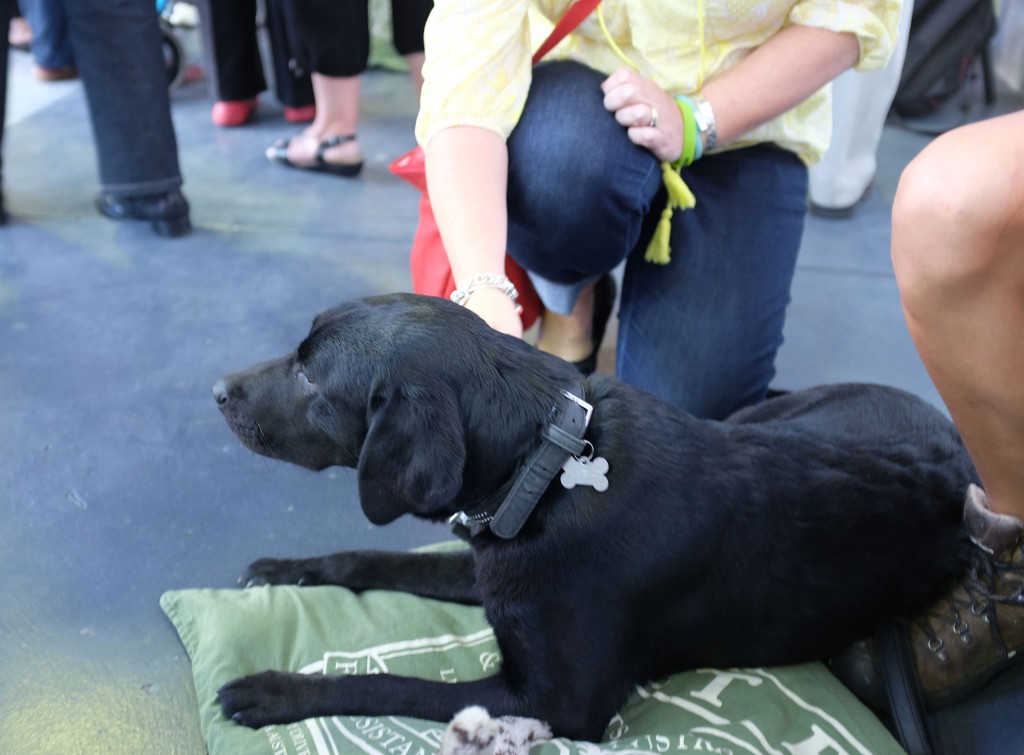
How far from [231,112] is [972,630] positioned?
3240 mm

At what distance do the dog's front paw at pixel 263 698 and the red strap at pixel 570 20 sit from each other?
3.76 ft

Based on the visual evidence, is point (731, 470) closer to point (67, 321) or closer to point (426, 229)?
point (426, 229)

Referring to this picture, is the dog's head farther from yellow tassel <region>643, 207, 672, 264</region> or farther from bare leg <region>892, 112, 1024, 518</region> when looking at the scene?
yellow tassel <region>643, 207, 672, 264</region>

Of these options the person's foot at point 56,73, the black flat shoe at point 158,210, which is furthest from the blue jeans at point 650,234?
the person's foot at point 56,73

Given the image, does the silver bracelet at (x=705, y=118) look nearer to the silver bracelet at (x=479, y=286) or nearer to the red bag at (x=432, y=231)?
the red bag at (x=432, y=231)

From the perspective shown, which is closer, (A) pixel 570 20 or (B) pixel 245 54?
(A) pixel 570 20

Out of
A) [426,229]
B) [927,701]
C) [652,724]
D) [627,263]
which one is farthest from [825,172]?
[652,724]

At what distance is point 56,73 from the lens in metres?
4.05

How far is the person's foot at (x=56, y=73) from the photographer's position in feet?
13.3

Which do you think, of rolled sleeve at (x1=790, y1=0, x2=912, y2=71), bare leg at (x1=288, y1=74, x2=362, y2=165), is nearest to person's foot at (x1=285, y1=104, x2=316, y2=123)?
bare leg at (x1=288, y1=74, x2=362, y2=165)

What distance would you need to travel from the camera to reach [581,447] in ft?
3.84

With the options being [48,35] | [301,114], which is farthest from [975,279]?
[48,35]

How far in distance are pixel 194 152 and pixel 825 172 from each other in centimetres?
221

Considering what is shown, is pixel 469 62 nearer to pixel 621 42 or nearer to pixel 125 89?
pixel 621 42
